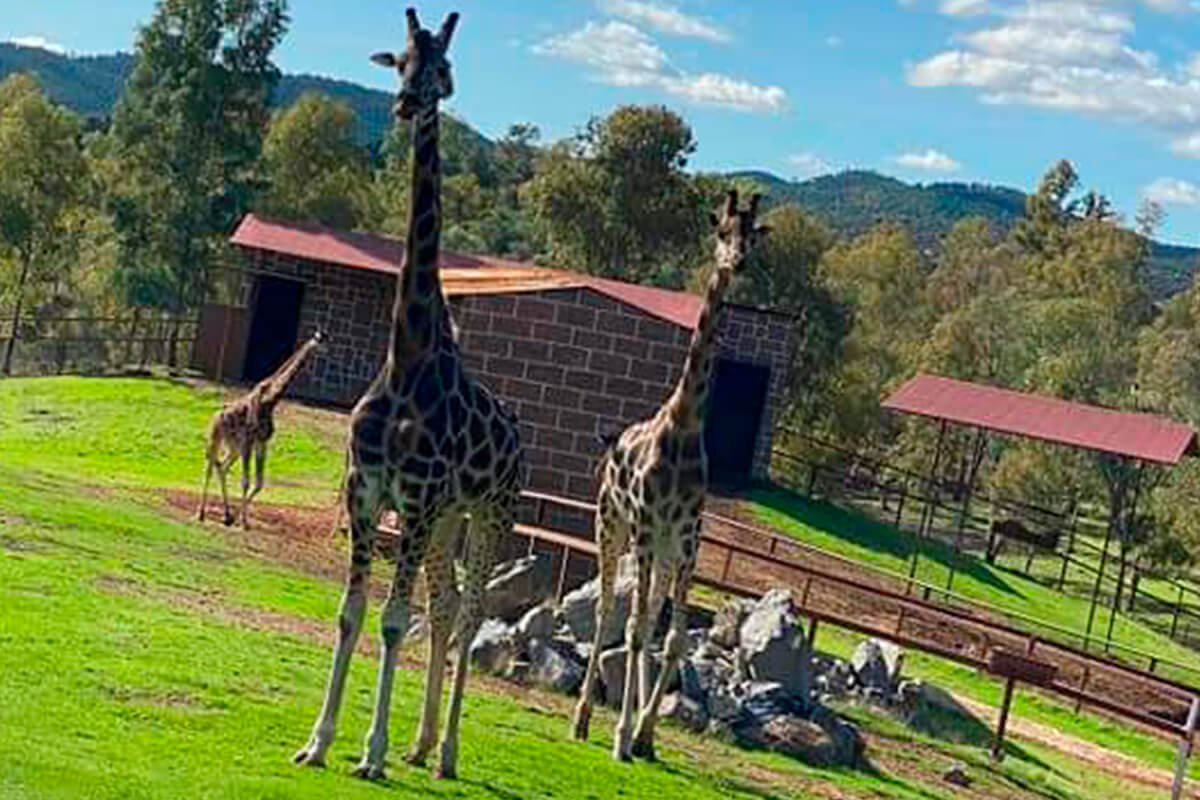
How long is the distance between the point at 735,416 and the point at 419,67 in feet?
98.1

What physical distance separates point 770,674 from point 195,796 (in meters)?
9.27

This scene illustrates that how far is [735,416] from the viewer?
1598 inches

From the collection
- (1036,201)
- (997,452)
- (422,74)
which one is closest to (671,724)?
(422,74)

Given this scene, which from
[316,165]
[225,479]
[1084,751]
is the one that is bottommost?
[1084,751]

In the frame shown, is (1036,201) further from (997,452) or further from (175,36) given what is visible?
(175,36)

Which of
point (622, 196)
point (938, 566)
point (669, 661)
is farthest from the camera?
point (622, 196)

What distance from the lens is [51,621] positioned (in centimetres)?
1288

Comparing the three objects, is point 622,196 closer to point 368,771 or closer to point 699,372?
point 699,372

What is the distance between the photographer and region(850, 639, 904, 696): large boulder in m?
20.4

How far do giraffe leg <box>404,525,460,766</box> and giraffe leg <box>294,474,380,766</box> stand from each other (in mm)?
1029

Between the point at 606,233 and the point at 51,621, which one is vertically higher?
the point at 606,233

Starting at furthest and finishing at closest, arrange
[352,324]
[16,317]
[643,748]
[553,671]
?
[16,317]
[352,324]
[553,671]
[643,748]

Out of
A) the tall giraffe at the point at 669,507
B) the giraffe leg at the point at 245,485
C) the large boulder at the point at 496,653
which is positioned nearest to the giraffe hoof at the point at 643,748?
the tall giraffe at the point at 669,507

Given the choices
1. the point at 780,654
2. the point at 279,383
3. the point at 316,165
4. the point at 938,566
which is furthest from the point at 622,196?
the point at 780,654
